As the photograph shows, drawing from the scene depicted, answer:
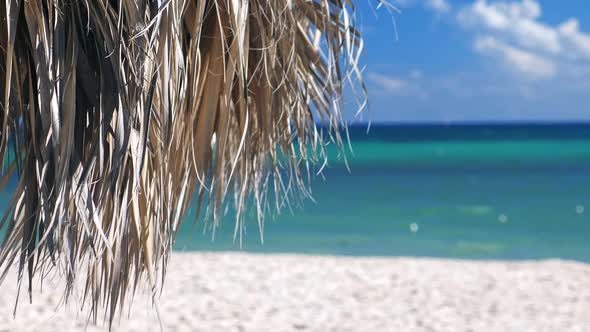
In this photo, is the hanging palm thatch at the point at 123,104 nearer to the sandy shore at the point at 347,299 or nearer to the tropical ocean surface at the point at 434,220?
the sandy shore at the point at 347,299

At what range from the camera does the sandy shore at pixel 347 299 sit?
175 inches

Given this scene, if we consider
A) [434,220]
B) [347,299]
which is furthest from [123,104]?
[434,220]

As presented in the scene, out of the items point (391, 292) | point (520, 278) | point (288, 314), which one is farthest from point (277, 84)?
point (520, 278)

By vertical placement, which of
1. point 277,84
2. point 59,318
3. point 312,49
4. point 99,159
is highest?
point 312,49

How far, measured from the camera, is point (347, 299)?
5090 millimetres

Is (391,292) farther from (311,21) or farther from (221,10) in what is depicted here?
(221,10)

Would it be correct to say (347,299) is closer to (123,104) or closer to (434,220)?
(123,104)

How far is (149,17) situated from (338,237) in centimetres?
871

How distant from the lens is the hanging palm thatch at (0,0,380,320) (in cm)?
162

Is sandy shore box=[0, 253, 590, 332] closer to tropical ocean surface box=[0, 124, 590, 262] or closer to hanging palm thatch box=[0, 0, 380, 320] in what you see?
tropical ocean surface box=[0, 124, 590, 262]

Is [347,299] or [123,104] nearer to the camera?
[123,104]

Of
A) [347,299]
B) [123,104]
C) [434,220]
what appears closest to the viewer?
[123,104]

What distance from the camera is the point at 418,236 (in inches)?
404

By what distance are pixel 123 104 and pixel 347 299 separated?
12.1 ft
